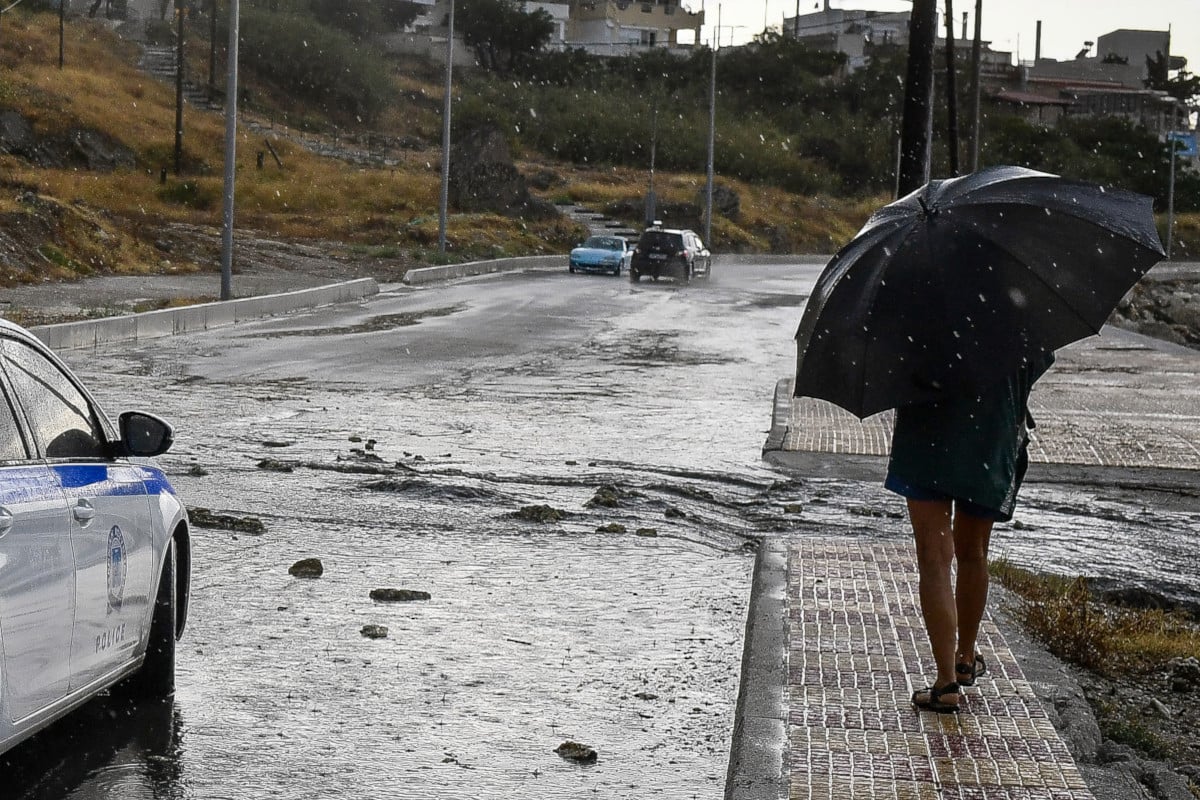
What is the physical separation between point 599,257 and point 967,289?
146 feet

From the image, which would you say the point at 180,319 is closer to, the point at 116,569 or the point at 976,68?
the point at 116,569

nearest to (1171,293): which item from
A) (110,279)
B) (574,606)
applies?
(110,279)

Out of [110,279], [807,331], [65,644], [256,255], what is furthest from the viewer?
[256,255]

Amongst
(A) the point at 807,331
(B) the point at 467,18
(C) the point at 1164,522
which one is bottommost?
(C) the point at 1164,522

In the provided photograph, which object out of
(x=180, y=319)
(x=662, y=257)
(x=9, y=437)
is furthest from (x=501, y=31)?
(x=9, y=437)

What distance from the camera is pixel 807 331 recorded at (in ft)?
19.9

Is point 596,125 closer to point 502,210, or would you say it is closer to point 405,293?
point 502,210

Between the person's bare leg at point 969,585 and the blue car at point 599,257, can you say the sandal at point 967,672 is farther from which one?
the blue car at point 599,257

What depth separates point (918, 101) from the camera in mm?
18016

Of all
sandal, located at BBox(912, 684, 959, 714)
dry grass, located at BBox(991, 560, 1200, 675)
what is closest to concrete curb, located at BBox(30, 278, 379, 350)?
dry grass, located at BBox(991, 560, 1200, 675)

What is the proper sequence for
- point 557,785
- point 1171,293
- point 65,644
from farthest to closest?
point 1171,293 → point 557,785 → point 65,644

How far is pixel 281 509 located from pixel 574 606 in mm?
2965

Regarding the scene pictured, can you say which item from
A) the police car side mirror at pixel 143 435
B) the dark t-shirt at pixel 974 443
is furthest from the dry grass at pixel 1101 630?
the police car side mirror at pixel 143 435

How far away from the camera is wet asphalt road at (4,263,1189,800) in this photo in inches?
219
